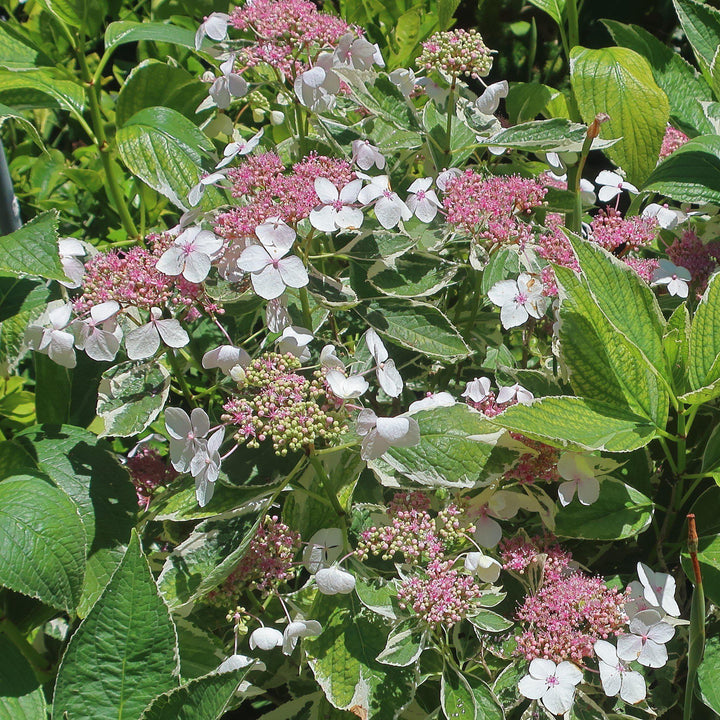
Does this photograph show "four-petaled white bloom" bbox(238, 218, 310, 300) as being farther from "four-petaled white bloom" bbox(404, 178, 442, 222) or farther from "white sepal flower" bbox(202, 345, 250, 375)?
"four-petaled white bloom" bbox(404, 178, 442, 222)

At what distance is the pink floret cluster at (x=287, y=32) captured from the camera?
98 centimetres

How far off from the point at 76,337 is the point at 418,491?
0.40 meters

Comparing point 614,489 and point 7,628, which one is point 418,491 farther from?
point 7,628

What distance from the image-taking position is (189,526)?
1.06 m

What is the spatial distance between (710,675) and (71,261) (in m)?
0.83

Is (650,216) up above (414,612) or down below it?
above

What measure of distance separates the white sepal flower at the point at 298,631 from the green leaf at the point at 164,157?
1.74 ft

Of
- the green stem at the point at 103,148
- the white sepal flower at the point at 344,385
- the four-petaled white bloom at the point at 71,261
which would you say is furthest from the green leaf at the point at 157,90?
the white sepal flower at the point at 344,385

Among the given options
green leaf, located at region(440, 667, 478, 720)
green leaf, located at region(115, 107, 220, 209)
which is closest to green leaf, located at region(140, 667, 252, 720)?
green leaf, located at region(440, 667, 478, 720)

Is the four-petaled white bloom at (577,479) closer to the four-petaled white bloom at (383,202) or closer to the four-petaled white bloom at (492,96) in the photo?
the four-petaled white bloom at (383,202)

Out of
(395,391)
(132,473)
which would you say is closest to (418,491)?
(395,391)

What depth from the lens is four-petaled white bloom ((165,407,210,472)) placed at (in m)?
0.81

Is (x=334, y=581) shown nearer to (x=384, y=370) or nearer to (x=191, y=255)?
(x=384, y=370)

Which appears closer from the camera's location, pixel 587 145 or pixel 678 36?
pixel 587 145
